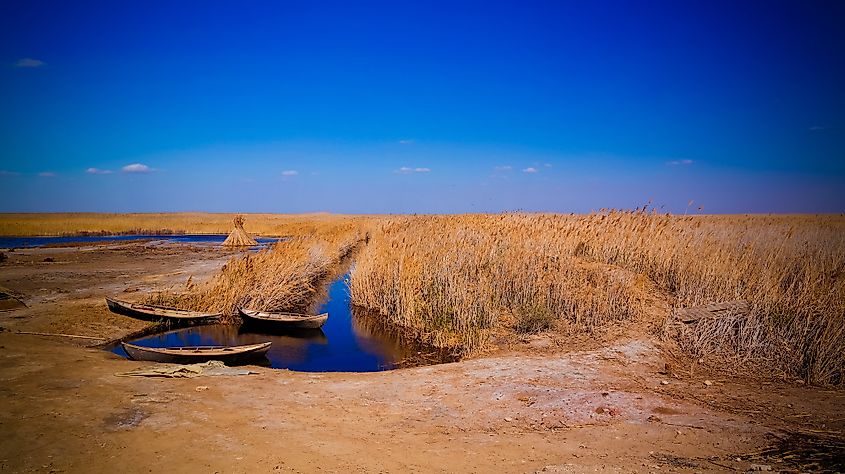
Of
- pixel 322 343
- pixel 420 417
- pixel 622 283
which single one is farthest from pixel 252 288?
pixel 622 283

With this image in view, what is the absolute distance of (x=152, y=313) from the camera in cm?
1298

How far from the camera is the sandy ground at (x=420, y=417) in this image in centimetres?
501

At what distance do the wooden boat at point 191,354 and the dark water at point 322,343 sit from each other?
100cm

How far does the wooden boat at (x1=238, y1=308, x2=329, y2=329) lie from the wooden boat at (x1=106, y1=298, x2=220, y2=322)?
125cm

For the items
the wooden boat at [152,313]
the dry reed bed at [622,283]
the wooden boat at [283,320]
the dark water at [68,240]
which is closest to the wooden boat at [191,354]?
the wooden boat at [283,320]

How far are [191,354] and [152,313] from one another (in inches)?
182

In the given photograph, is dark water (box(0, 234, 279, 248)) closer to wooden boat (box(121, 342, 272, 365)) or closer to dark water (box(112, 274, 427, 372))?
dark water (box(112, 274, 427, 372))

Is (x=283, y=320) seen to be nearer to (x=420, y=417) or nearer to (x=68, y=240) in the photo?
(x=420, y=417)

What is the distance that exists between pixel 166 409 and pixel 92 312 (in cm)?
865

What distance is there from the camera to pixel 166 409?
21.1 ft

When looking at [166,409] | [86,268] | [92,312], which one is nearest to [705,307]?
[166,409]

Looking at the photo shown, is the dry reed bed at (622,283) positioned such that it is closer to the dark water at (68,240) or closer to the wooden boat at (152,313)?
the wooden boat at (152,313)

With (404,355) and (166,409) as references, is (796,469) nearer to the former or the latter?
(166,409)

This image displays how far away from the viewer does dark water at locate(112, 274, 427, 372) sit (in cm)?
1079
